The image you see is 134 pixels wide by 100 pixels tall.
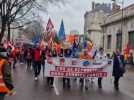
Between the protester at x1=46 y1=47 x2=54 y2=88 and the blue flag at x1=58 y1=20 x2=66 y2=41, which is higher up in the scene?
the blue flag at x1=58 y1=20 x2=66 y2=41

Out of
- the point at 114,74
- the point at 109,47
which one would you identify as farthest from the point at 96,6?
the point at 114,74

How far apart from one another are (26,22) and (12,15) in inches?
136

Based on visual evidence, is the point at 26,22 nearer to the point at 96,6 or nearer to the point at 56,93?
the point at 56,93

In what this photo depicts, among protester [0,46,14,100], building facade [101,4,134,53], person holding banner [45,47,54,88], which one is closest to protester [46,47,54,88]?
person holding banner [45,47,54,88]

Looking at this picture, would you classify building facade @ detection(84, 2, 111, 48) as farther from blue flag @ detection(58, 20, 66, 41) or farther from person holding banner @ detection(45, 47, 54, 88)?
person holding banner @ detection(45, 47, 54, 88)

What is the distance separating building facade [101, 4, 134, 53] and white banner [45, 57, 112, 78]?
36.7 m

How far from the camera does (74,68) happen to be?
1864 centimetres

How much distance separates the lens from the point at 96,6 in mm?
145625

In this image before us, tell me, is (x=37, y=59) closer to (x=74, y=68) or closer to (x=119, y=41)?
(x=74, y=68)

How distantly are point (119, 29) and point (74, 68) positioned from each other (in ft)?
148

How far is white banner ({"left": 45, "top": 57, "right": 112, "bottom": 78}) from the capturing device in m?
18.6

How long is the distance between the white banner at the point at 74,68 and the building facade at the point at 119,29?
121ft

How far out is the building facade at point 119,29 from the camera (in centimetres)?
5694

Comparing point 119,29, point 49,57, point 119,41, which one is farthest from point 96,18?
point 49,57
